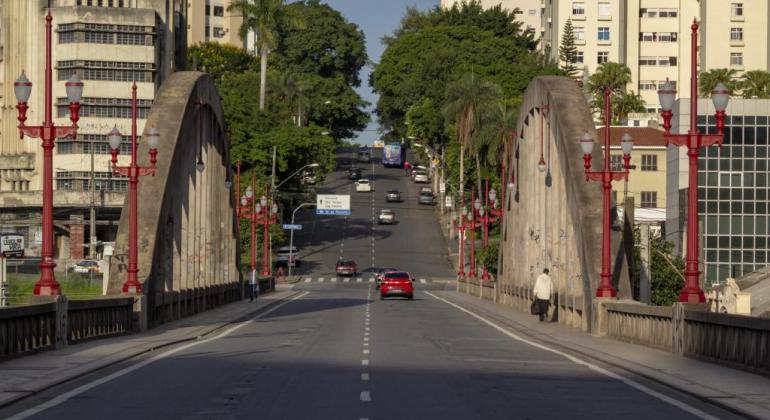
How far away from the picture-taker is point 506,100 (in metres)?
149

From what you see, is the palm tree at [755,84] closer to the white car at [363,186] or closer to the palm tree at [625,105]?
the palm tree at [625,105]

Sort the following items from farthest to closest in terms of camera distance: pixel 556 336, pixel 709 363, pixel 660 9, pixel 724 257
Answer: pixel 660 9
pixel 724 257
pixel 556 336
pixel 709 363

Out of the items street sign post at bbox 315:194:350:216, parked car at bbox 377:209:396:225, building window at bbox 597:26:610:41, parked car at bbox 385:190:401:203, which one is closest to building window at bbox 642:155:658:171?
parked car at bbox 377:209:396:225

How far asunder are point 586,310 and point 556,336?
8.03 ft

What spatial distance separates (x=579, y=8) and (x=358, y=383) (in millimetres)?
149952

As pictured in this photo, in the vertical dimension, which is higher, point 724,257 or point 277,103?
point 277,103

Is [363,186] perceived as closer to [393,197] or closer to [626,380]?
[393,197]

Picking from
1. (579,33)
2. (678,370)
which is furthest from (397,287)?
(579,33)

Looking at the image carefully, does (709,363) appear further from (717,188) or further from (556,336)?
(717,188)

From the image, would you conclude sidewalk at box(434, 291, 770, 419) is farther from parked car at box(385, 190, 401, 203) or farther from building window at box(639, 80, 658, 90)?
building window at box(639, 80, 658, 90)

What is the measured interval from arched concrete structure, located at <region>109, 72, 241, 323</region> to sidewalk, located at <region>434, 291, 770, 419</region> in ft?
36.3

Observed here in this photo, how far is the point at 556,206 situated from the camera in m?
51.8

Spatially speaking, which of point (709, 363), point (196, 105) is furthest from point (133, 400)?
point (196, 105)

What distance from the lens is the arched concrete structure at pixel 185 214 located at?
137 feet
